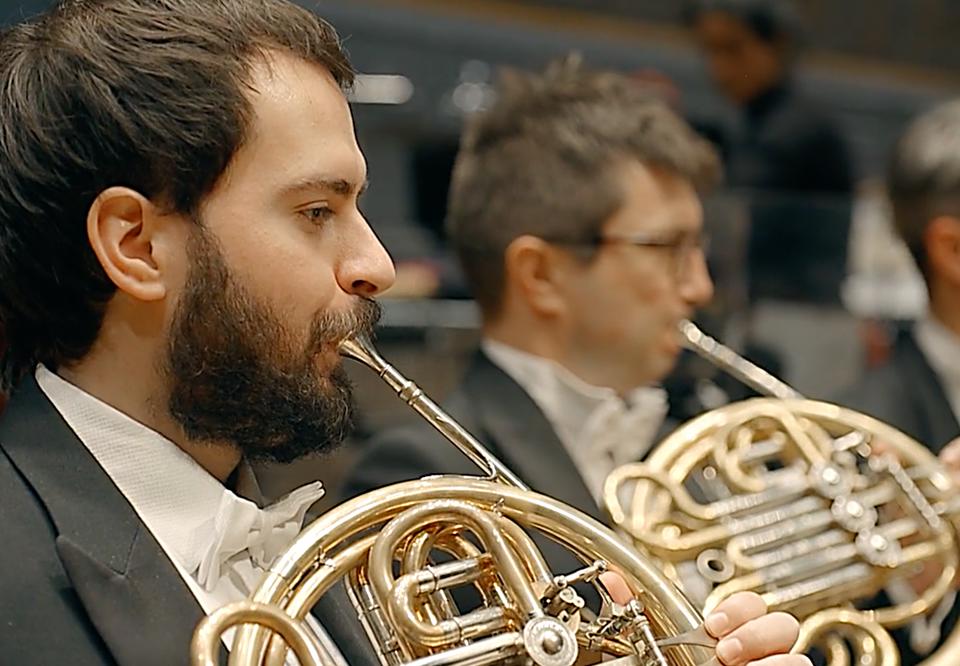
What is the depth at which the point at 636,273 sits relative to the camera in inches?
73.8

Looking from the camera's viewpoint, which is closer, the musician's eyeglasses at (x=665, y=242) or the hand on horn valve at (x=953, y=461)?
the hand on horn valve at (x=953, y=461)

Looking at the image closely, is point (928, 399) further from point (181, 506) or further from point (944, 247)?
point (181, 506)

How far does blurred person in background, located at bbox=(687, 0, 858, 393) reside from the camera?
2615 millimetres

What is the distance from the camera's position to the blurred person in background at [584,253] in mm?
1847

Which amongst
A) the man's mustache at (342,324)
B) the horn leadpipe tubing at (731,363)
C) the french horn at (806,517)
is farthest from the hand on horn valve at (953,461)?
the man's mustache at (342,324)

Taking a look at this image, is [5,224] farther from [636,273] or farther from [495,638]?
[636,273]

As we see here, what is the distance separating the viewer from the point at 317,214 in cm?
120

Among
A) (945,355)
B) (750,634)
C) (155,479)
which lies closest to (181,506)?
(155,479)

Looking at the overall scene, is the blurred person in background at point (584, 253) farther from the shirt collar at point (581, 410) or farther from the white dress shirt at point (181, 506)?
the white dress shirt at point (181, 506)

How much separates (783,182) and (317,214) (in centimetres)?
194

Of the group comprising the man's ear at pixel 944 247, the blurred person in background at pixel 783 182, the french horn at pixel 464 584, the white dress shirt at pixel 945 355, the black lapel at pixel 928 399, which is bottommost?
the french horn at pixel 464 584

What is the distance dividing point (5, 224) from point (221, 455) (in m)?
0.25

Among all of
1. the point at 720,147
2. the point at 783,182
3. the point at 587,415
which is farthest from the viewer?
the point at 783,182

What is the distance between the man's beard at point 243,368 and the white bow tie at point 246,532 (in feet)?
0.16
